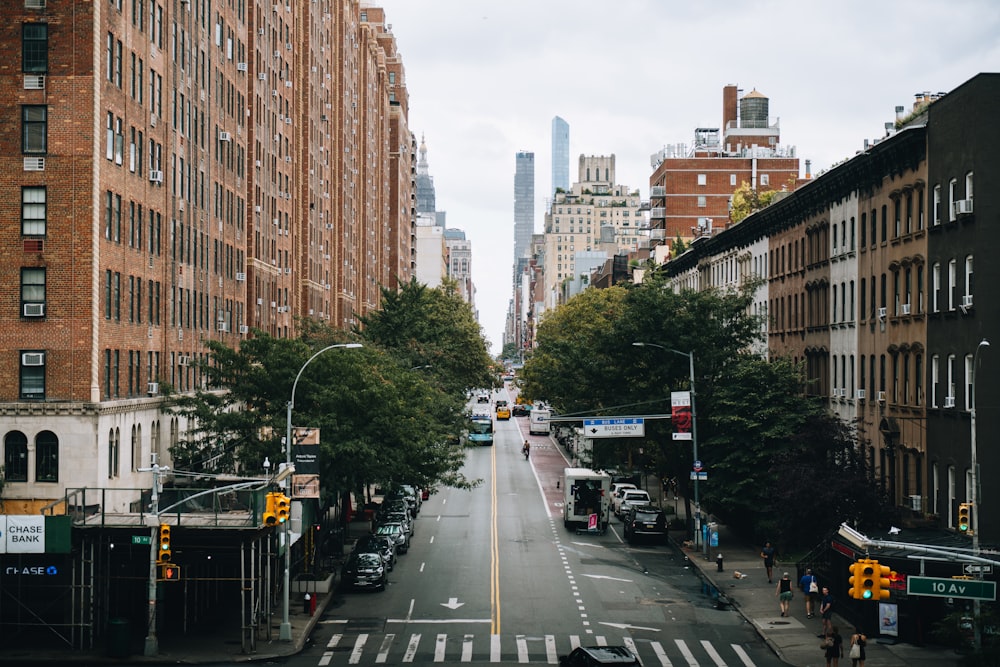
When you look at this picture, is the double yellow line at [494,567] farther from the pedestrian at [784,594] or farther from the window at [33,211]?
the window at [33,211]

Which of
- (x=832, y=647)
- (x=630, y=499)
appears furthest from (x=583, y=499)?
(x=832, y=647)

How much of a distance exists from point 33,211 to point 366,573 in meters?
18.6

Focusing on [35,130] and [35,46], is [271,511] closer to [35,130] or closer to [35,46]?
[35,130]

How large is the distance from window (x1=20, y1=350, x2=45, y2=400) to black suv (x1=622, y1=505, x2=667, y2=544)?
2988 cm

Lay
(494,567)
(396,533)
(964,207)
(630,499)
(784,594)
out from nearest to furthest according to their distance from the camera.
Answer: (784,594) → (964,207) → (494,567) → (396,533) → (630,499)

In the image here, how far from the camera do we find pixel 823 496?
48281 millimetres

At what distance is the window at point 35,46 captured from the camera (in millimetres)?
47688

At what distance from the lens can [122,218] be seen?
5175cm

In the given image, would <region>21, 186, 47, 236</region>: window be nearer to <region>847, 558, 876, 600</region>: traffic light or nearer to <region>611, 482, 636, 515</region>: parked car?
<region>847, 558, 876, 600</region>: traffic light

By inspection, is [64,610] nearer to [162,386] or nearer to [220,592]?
[220,592]

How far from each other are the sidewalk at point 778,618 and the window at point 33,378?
26.4 m

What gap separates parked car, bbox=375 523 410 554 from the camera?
58.6 meters

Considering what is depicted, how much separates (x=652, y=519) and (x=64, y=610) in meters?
31.7

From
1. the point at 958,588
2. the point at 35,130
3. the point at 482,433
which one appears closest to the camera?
the point at 958,588
